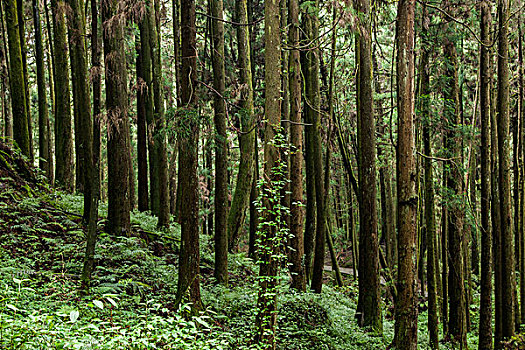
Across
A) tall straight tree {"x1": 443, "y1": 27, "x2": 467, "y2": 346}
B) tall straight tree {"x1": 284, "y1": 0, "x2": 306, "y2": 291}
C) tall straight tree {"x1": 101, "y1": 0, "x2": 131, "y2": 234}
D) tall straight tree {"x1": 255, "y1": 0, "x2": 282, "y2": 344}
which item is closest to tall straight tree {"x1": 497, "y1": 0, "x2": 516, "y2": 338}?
tall straight tree {"x1": 443, "y1": 27, "x2": 467, "y2": 346}

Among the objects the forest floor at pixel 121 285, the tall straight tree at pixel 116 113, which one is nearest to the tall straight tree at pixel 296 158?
the forest floor at pixel 121 285

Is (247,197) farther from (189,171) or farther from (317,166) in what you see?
(189,171)

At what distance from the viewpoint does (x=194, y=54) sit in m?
7.98

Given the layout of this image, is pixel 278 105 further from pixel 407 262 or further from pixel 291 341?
pixel 291 341

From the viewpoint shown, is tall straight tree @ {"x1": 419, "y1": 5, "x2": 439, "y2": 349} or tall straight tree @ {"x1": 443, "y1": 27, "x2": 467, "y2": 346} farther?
tall straight tree @ {"x1": 443, "y1": 27, "x2": 467, "y2": 346}

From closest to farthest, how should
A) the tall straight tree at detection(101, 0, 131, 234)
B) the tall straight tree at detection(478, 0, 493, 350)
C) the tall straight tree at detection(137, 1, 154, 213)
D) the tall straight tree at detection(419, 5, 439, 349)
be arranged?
the tall straight tree at detection(101, 0, 131, 234), the tall straight tree at detection(478, 0, 493, 350), the tall straight tree at detection(419, 5, 439, 349), the tall straight tree at detection(137, 1, 154, 213)

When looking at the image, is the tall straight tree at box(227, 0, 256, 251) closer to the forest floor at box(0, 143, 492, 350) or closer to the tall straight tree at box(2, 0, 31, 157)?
the forest floor at box(0, 143, 492, 350)

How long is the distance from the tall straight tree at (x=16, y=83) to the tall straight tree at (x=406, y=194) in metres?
11.7

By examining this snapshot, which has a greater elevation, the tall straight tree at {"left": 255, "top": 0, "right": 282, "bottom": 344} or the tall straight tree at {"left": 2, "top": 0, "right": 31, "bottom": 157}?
the tall straight tree at {"left": 2, "top": 0, "right": 31, "bottom": 157}

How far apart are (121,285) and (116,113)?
3.90m

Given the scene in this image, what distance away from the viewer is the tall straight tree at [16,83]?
13.2m

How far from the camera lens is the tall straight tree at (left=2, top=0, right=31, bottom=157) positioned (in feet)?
43.2

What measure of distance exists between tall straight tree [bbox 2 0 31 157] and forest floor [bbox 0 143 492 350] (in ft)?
2.12

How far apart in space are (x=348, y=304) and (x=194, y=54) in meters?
10.0
